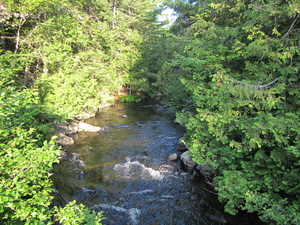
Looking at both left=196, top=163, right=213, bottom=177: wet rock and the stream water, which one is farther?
left=196, top=163, right=213, bottom=177: wet rock

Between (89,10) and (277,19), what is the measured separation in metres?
21.5

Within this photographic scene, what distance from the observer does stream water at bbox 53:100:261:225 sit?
6163 mm

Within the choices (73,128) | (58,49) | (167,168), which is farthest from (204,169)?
(58,49)

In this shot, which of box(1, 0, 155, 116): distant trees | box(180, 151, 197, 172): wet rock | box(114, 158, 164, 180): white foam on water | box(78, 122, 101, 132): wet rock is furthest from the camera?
box(78, 122, 101, 132): wet rock

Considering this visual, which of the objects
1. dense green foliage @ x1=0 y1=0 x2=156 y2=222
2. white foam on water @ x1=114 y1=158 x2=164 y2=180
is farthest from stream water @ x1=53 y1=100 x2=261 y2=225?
dense green foliage @ x1=0 y1=0 x2=156 y2=222

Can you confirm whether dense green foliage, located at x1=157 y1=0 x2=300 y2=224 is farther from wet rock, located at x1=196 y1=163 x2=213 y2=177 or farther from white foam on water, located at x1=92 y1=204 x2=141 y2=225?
white foam on water, located at x1=92 y1=204 x2=141 y2=225

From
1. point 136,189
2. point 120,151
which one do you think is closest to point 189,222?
point 136,189

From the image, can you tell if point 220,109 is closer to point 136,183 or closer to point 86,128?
point 136,183

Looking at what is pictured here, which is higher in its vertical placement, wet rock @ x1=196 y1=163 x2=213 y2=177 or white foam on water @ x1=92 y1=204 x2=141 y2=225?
wet rock @ x1=196 y1=163 x2=213 y2=177

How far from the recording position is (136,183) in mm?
7859

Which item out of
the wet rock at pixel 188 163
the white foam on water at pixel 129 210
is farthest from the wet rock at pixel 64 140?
the wet rock at pixel 188 163

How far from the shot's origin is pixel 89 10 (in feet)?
71.0

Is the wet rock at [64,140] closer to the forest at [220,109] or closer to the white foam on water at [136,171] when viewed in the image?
the forest at [220,109]

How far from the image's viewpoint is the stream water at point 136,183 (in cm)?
616
